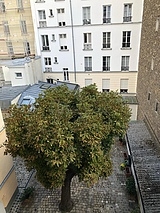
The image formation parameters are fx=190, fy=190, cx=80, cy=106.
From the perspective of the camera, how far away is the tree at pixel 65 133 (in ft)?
21.0

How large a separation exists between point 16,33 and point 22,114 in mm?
21661

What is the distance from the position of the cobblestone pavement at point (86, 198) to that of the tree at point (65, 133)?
2.66 m

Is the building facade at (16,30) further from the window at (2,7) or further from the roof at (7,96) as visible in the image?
the roof at (7,96)

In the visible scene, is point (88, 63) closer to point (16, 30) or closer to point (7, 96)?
point (7, 96)

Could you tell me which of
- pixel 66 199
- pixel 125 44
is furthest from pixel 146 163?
pixel 125 44

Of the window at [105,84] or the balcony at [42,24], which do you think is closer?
the balcony at [42,24]

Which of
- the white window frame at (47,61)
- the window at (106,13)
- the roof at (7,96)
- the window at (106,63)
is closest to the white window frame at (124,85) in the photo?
the window at (106,63)

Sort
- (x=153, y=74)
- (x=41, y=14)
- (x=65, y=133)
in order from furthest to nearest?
1. (x=41, y=14)
2. (x=153, y=74)
3. (x=65, y=133)

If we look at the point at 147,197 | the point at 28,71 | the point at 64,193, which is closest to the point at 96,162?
the point at 64,193

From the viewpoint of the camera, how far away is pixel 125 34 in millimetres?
20938

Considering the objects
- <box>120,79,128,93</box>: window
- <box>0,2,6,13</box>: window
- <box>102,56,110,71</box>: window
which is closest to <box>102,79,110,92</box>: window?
<box>102,56,110,71</box>: window

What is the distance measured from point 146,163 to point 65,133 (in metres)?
7.38

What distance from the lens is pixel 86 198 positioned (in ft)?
34.5

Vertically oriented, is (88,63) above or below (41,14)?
below
